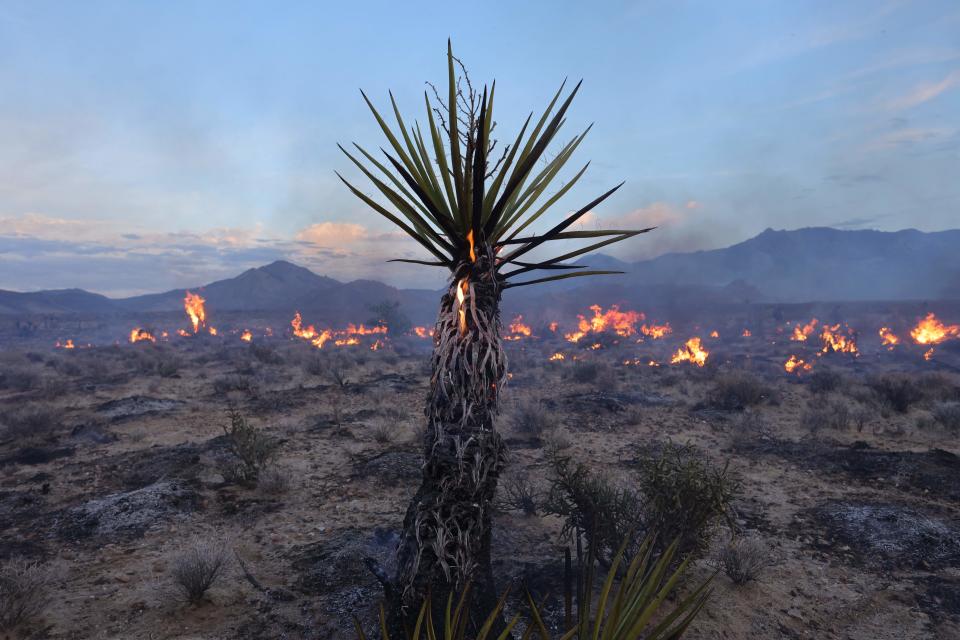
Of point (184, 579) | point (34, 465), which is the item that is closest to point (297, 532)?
point (184, 579)

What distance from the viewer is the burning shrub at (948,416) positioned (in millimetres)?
11987

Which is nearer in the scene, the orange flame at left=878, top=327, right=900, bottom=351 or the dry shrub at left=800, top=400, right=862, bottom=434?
the dry shrub at left=800, top=400, right=862, bottom=434

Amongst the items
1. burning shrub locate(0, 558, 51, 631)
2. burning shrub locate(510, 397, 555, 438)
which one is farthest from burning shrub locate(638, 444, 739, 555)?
burning shrub locate(510, 397, 555, 438)

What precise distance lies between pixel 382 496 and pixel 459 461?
5534 mm

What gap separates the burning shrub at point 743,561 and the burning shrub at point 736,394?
425 inches

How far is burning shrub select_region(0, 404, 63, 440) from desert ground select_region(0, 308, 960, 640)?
0.07 metres

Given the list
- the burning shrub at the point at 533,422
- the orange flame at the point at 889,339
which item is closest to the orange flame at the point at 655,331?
the orange flame at the point at 889,339

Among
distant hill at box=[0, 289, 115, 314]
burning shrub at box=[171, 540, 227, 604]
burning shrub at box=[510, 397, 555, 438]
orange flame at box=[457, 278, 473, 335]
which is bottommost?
burning shrub at box=[510, 397, 555, 438]

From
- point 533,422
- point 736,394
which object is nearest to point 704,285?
point 736,394

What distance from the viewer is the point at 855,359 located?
31734 mm

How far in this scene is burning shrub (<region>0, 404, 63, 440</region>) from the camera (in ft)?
41.1

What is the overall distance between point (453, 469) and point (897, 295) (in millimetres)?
161692

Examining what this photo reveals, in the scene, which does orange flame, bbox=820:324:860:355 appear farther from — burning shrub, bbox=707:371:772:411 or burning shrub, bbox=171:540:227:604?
burning shrub, bbox=171:540:227:604

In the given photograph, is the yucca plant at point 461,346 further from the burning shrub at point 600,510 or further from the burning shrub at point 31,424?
the burning shrub at point 31,424
